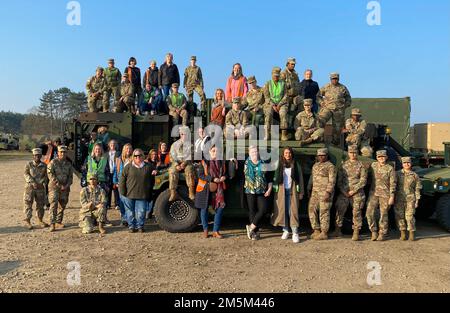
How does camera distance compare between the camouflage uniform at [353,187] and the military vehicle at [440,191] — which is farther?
the military vehicle at [440,191]

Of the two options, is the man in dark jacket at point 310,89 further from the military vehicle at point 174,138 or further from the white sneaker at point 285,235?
the white sneaker at point 285,235

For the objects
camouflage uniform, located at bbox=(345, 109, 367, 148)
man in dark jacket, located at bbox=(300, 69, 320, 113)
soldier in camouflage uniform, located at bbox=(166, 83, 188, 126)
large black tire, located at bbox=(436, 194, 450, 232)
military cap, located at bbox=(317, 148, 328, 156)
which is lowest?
large black tire, located at bbox=(436, 194, 450, 232)

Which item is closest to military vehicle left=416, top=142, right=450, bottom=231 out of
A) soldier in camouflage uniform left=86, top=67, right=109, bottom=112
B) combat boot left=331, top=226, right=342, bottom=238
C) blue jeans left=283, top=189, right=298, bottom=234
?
combat boot left=331, top=226, right=342, bottom=238

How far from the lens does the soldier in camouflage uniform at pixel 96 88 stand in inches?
418

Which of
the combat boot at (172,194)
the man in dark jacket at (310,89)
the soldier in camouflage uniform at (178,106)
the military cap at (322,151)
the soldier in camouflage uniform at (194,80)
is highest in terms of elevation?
the soldier in camouflage uniform at (194,80)

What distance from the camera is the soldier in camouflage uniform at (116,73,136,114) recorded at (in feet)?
34.6

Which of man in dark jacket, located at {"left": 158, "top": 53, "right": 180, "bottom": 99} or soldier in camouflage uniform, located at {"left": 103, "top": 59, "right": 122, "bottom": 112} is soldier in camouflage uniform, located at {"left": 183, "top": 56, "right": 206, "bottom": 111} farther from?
soldier in camouflage uniform, located at {"left": 103, "top": 59, "right": 122, "bottom": 112}

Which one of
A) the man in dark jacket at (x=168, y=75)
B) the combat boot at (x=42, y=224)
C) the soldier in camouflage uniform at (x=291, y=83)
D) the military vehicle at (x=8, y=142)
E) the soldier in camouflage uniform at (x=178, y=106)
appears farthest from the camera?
the military vehicle at (x=8, y=142)

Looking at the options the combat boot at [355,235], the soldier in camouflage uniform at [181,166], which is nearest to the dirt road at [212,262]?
the combat boot at [355,235]

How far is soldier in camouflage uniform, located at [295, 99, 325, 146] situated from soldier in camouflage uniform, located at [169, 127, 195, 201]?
6.88 feet

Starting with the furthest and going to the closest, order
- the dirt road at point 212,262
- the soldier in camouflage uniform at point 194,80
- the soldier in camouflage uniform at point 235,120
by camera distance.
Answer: the soldier in camouflage uniform at point 194,80
the soldier in camouflage uniform at point 235,120
the dirt road at point 212,262

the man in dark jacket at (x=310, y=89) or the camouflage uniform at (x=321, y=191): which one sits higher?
the man in dark jacket at (x=310, y=89)

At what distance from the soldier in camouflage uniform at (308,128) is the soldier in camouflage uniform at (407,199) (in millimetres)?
1599

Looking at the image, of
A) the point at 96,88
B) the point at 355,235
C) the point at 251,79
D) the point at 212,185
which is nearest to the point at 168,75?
the point at 96,88
